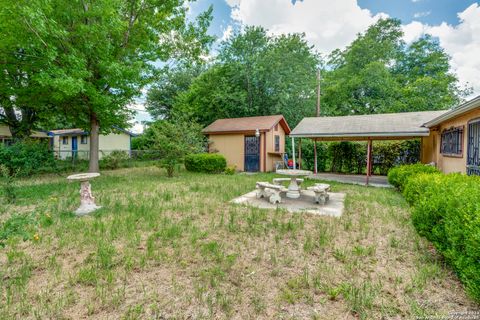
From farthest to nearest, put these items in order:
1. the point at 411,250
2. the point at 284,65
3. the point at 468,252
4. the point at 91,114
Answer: the point at 284,65 → the point at 91,114 → the point at 411,250 → the point at 468,252

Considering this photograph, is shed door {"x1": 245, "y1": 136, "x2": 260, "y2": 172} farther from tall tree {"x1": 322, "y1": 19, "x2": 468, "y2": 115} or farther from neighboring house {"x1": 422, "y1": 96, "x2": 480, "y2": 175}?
tall tree {"x1": 322, "y1": 19, "x2": 468, "y2": 115}

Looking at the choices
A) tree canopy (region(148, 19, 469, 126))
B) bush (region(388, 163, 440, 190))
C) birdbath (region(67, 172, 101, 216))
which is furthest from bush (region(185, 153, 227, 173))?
bush (region(388, 163, 440, 190))

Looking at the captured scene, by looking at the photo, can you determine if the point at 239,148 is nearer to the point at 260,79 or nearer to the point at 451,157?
the point at 260,79

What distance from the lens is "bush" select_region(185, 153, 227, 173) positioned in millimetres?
12102

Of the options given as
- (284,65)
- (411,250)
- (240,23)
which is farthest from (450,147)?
(240,23)

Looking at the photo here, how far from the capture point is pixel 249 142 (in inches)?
515

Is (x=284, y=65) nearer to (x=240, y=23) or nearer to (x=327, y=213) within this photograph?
(x=240, y=23)

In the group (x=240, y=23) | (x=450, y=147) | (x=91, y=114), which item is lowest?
(x=450, y=147)

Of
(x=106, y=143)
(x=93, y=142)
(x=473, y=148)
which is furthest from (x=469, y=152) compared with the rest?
(x=106, y=143)

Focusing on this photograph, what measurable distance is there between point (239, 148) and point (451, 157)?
9.03m

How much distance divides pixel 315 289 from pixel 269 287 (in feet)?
1.61

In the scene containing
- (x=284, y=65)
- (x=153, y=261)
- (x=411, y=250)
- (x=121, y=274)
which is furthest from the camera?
(x=284, y=65)

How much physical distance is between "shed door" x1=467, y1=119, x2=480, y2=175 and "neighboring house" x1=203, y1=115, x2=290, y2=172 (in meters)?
7.97

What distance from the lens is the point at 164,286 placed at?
253cm
